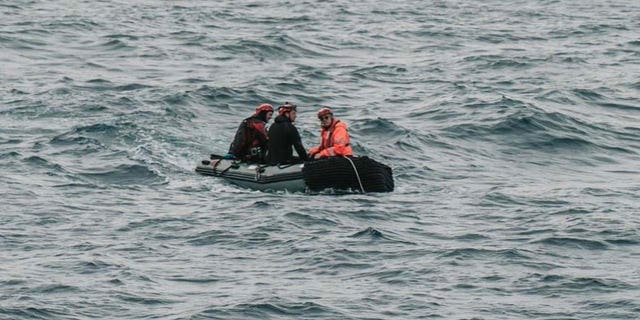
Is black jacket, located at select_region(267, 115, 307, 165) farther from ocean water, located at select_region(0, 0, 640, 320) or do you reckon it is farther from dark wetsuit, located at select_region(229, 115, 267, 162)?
ocean water, located at select_region(0, 0, 640, 320)

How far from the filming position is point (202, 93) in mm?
31484

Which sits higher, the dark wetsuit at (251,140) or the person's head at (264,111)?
the person's head at (264,111)

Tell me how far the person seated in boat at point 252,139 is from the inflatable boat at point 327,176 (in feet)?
3.01

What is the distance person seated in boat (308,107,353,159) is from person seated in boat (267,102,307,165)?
1.14ft

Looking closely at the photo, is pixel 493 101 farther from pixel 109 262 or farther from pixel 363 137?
pixel 109 262

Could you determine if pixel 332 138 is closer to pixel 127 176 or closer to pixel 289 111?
pixel 289 111

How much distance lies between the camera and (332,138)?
23.1 meters

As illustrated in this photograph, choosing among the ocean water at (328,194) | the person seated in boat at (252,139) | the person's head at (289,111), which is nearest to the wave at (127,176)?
the ocean water at (328,194)

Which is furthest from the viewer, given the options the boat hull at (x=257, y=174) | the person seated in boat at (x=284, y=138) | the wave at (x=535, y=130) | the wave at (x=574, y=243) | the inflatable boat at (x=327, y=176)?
the wave at (x=535, y=130)

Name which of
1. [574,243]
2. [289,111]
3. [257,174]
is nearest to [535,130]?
[289,111]

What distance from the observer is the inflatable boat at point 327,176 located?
22.3 meters

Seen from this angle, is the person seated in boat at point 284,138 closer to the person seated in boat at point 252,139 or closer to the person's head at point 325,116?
the person's head at point 325,116

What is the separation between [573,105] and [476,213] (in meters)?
10.9

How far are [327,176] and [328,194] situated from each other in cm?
30
